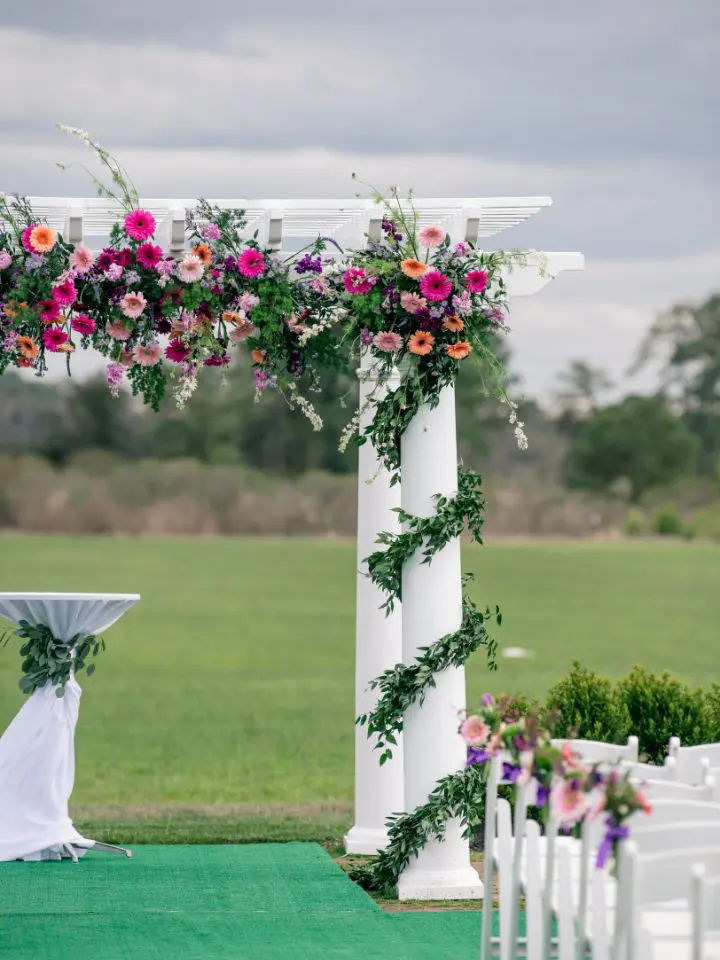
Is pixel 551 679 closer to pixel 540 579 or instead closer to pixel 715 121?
pixel 540 579

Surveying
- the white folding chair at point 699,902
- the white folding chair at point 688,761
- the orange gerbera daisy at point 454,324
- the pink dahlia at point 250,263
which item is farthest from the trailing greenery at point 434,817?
the white folding chair at point 699,902

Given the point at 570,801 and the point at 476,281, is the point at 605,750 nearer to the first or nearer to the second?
the point at 570,801

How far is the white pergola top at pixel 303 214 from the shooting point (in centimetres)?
684

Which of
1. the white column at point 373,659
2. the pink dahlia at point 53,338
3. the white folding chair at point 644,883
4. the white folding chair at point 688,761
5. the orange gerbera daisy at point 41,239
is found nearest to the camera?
the white folding chair at point 644,883

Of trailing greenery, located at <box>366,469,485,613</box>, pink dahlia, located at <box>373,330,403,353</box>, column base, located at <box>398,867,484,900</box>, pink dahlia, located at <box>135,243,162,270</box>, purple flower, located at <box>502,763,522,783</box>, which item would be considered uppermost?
pink dahlia, located at <box>135,243,162,270</box>

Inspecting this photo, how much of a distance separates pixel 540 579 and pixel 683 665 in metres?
9.38

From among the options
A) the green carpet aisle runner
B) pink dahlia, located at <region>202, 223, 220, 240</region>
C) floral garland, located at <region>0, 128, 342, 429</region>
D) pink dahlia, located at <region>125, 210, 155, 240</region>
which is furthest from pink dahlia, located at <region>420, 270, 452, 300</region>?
the green carpet aisle runner

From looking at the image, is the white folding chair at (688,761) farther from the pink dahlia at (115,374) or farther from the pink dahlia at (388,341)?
the pink dahlia at (115,374)

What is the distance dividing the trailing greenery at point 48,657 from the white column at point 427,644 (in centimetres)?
177

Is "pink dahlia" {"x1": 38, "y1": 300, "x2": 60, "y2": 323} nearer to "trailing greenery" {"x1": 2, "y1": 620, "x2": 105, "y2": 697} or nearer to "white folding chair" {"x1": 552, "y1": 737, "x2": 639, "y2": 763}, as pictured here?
"trailing greenery" {"x1": 2, "y1": 620, "x2": 105, "y2": 697}

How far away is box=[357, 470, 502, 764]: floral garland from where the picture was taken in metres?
6.77

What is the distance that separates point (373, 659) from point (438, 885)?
1.34m

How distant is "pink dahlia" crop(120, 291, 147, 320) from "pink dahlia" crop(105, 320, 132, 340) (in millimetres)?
99

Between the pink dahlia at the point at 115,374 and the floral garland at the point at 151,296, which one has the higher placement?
the floral garland at the point at 151,296
